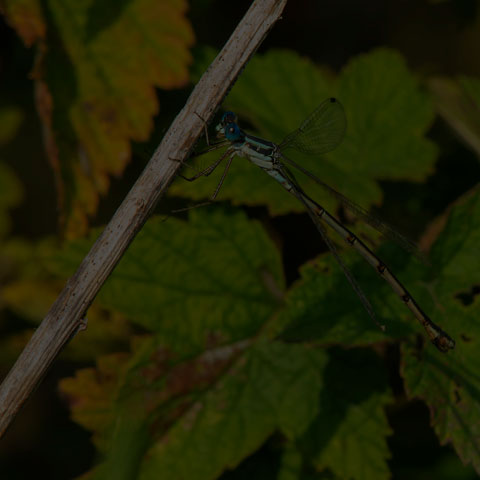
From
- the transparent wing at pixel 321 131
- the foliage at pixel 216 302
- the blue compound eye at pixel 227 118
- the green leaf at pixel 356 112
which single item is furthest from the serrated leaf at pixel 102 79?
the transparent wing at pixel 321 131

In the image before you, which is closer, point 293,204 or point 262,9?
point 262,9

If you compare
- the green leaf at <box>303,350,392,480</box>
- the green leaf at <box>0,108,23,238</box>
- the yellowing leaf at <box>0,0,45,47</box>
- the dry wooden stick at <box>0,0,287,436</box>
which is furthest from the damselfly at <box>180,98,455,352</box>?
the green leaf at <box>0,108,23,238</box>

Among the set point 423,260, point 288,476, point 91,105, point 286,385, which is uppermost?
point 423,260

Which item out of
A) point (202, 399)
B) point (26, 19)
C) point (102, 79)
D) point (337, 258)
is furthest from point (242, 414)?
point (26, 19)

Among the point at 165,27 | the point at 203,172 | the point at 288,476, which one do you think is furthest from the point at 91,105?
the point at 288,476

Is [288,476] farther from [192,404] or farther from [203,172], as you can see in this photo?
[203,172]

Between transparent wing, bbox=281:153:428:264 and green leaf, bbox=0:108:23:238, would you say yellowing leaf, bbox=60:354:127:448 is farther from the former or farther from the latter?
green leaf, bbox=0:108:23:238

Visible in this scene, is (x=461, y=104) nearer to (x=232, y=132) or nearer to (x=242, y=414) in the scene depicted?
(x=232, y=132)
